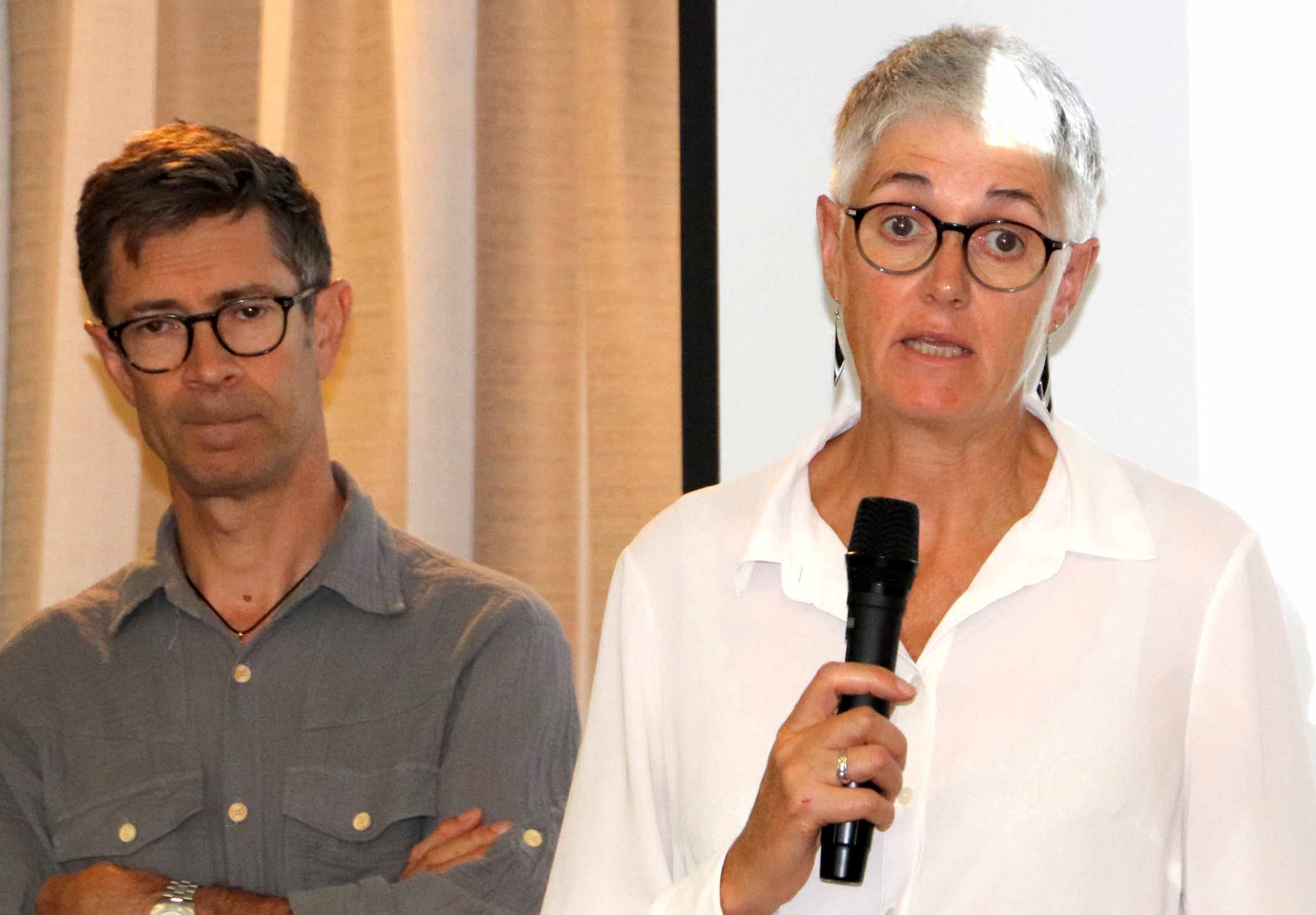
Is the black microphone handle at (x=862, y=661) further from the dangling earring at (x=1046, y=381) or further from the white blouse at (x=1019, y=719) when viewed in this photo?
the dangling earring at (x=1046, y=381)

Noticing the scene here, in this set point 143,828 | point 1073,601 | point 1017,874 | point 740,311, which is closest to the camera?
point 1017,874

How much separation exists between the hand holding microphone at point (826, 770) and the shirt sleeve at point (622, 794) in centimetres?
23

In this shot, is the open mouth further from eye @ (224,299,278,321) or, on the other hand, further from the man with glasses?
eye @ (224,299,278,321)

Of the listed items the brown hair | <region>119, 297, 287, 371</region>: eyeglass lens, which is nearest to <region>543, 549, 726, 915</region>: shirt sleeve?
<region>119, 297, 287, 371</region>: eyeglass lens

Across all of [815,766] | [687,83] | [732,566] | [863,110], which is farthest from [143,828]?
[687,83]

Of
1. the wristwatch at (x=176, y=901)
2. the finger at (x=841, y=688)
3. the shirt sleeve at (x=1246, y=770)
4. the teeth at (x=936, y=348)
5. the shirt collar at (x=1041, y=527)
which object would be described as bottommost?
the wristwatch at (x=176, y=901)

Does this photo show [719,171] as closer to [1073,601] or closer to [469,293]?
[469,293]

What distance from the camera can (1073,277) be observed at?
5.98 feet

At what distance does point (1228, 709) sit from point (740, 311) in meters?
1.32

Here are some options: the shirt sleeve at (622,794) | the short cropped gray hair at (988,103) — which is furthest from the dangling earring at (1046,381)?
the shirt sleeve at (622,794)

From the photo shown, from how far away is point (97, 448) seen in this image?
10.0ft

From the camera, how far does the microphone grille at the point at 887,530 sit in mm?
1469

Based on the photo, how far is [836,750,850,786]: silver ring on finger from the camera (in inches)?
53.2

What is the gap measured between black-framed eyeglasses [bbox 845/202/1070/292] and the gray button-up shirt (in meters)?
0.87
